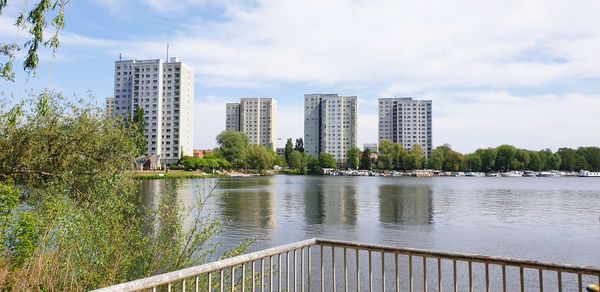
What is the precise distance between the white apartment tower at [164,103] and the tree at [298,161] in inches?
1645

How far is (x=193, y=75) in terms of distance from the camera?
548 ft

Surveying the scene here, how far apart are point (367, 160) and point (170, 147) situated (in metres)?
80.4

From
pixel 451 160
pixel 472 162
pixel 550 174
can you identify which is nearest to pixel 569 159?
pixel 550 174

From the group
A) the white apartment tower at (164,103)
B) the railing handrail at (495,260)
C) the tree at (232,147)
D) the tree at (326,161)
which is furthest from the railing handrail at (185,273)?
the tree at (326,161)

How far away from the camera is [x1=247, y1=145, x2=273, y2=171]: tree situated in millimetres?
152875

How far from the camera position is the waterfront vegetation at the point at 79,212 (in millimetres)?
7637

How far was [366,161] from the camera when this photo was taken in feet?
633

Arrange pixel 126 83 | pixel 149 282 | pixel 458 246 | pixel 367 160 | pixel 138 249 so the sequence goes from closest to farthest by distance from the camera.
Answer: pixel 149 282
pixel 138 249
pixel 458 246
pixel 126 83
pixel 367 160

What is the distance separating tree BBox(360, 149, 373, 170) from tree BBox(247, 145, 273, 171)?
166 feet

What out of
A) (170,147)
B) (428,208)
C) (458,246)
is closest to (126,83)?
(170,147)

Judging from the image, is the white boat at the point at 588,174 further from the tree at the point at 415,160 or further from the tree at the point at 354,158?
the tree at the point at 354,158

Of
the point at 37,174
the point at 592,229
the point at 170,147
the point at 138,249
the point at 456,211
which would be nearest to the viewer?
the point at 138,249

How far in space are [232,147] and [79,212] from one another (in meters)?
136

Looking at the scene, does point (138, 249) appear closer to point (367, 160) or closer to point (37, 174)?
point (37, 174)
